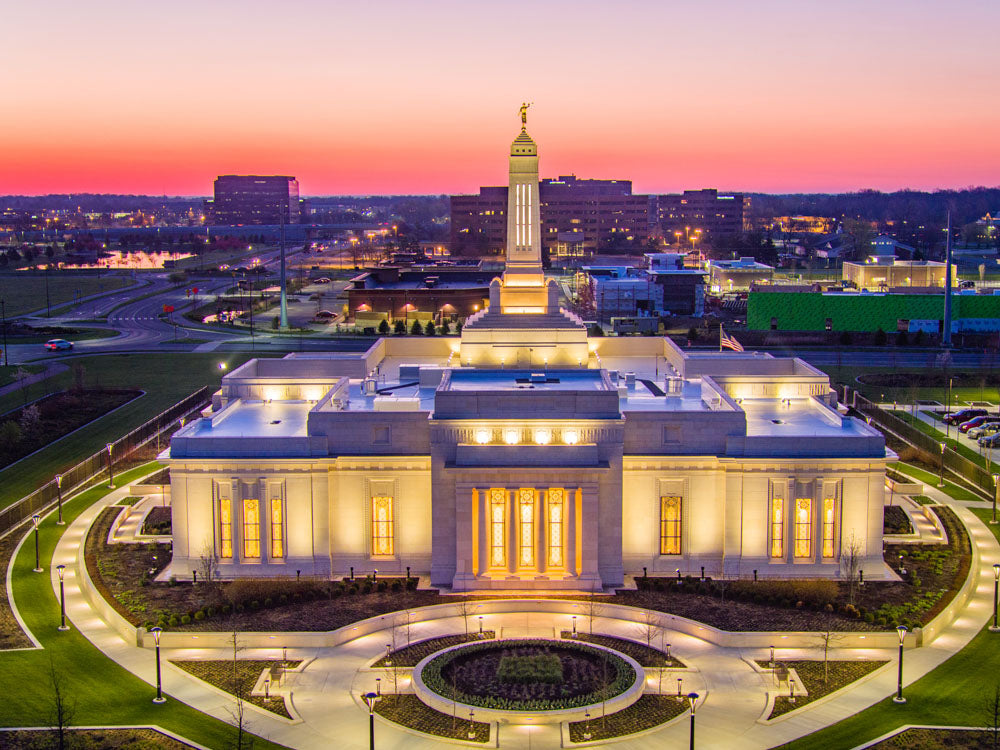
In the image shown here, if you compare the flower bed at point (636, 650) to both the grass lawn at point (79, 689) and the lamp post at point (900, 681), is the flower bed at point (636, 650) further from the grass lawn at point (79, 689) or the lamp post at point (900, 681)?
the grass lawn at point (79, 689)

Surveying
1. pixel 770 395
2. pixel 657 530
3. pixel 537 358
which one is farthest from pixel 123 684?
pixel 770 395

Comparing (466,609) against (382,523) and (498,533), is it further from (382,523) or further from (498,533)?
(382,523)

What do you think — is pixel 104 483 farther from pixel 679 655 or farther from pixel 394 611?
pixel 679 655

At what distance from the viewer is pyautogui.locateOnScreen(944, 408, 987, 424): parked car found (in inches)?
3548

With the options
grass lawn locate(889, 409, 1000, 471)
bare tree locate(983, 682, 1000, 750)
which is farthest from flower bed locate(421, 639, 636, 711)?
grass lawn locate(889, 409, 1000, 471)

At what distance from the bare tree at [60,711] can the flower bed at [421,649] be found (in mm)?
11500

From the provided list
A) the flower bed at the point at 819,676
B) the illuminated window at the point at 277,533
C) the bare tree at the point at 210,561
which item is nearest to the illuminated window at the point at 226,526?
the bare tree at the point at 210,561

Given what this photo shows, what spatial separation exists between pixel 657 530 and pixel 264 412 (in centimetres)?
2335

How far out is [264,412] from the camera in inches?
2562

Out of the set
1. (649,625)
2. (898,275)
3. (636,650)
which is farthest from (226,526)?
(898,275)

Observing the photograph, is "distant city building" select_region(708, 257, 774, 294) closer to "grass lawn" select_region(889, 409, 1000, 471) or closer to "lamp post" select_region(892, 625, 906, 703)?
"grass lawn" select_region(889, 409, 1000, 471)

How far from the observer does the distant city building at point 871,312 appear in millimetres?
133250

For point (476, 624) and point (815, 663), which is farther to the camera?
point (476, 624)

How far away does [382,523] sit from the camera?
56.7 metres
